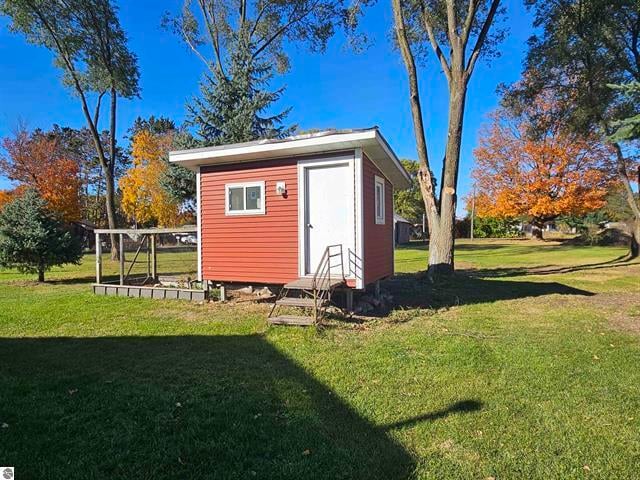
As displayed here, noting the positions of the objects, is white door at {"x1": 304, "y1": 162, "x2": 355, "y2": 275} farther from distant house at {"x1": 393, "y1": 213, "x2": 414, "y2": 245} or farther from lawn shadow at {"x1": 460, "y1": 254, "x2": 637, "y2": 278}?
distant house at {"x1": 393, "y1": 213, "x2": 414, "y2": 245}

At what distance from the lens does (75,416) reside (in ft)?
9.75

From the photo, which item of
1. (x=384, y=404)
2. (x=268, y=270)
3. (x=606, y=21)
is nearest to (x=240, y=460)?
(x=384, y=404)

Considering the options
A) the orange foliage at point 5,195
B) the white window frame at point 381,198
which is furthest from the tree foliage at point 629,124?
the orange foliage at point 5,195

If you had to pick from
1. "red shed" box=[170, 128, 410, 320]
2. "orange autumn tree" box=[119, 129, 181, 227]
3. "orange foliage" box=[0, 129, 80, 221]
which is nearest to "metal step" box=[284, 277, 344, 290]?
"red shed" box=[170, 128, 410, 320]

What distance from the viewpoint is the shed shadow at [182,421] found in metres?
2.36

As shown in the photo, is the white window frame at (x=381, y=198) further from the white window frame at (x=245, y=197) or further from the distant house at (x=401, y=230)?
the distant house at (x=401, y=230)

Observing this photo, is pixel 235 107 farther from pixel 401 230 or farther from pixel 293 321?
pixel 401 230

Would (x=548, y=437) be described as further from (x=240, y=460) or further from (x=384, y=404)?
(x=240, y=460)

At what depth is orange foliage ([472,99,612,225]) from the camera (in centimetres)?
2533

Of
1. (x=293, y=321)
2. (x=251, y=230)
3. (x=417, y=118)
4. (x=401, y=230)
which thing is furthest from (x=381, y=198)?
(x=401, y=230)

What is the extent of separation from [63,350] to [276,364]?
2.68 meters

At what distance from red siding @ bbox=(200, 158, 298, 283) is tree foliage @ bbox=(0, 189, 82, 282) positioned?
5.68 m

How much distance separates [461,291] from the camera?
9.38m

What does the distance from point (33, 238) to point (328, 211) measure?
8631mm
